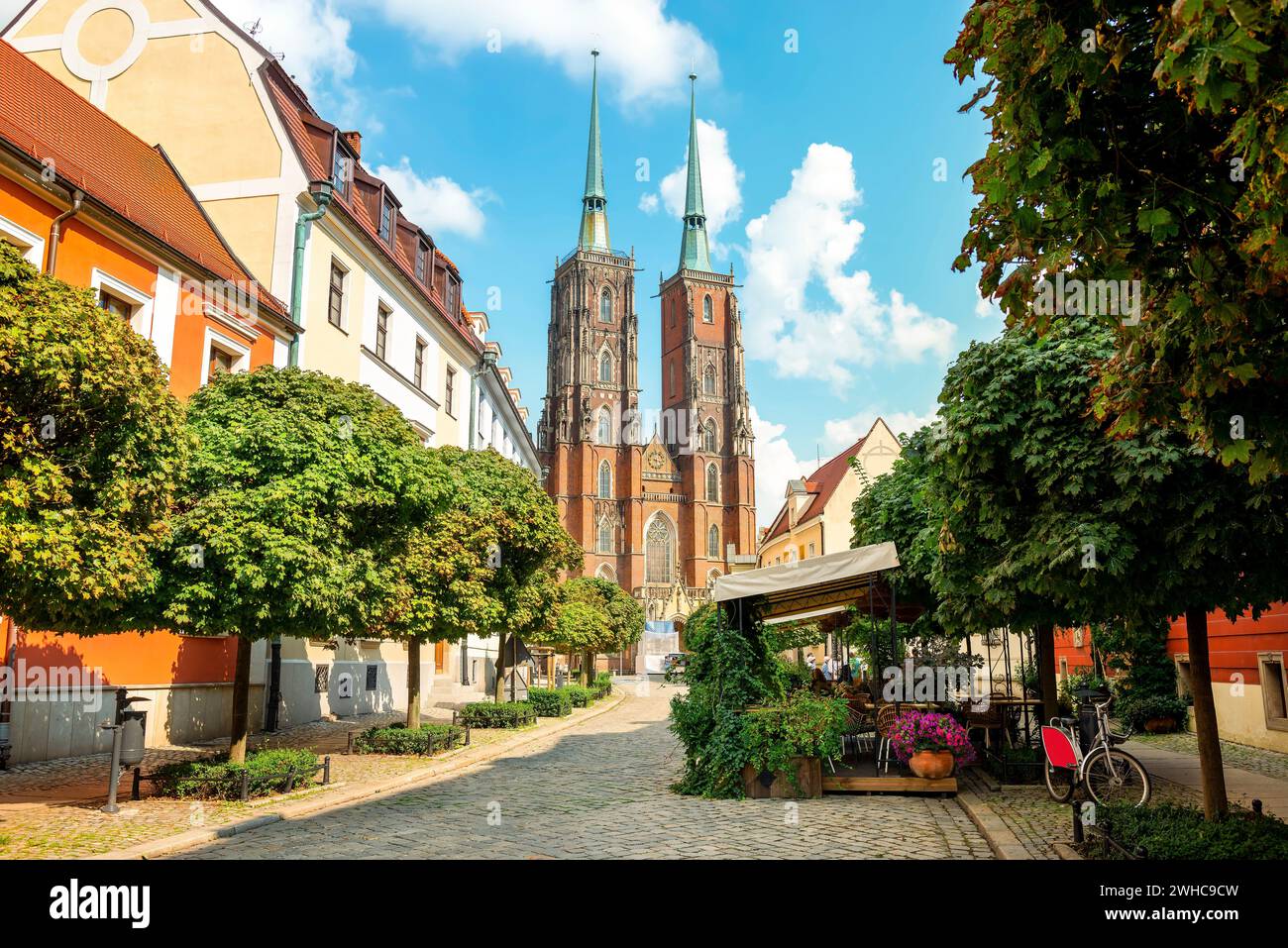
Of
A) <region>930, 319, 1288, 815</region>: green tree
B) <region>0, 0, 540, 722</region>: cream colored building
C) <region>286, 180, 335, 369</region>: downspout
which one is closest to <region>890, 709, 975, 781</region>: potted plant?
<region>930, 319, 1288, 815</region>: green tree

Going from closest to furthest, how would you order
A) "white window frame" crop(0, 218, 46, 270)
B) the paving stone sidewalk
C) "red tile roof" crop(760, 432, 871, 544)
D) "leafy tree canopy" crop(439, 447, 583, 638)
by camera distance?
1. the paving stone sidewalk
2. "white window frame" crop(0, 218, 46, 270)
3. "leafy tree canopy" crop(439, 447, 583, 638)
4. "red tile roof" crop(760, 432, 871, 544)

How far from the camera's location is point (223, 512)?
1097 cm

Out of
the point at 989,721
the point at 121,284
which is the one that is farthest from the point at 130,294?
the point at 989,721

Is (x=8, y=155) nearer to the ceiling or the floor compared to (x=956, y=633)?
nearer to the ceiling

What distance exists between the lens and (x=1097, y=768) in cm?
1019

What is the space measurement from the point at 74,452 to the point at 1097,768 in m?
11.3

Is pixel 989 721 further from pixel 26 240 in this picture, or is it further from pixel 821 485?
pixel 821 485

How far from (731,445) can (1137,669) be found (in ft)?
258

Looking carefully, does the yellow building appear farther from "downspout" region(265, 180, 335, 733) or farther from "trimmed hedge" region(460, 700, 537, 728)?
"downspout" region(265, 180, 335, 733)

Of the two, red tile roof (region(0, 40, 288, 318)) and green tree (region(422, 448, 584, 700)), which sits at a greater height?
red tile roof (region(0, 40, 288, 318))

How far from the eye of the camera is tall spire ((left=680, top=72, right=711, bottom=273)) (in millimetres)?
106250

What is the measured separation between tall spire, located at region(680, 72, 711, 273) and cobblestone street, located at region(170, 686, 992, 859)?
9706cm
